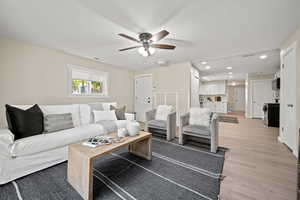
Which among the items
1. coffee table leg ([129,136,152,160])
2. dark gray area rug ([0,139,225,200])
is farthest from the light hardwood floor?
coffee table leg ([129,136,152,160])

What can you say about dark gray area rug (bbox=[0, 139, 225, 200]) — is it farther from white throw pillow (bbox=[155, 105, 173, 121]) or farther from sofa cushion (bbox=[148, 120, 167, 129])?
white throw pillow (bbox=[155, 105, 173, 121])

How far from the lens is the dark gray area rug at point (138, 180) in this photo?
1312 millimetres

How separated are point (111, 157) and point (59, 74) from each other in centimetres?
264

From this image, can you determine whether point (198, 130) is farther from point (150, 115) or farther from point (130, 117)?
point (130, 117)

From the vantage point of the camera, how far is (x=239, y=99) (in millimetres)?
9539

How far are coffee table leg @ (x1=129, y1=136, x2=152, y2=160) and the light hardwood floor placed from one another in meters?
1.09

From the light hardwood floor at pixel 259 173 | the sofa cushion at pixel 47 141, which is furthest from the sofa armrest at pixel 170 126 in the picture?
the sofa cushion at pixel 47 141

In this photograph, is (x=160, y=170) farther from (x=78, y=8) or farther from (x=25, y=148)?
(x=78, y=8)

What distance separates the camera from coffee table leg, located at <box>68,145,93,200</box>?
121 centimetres

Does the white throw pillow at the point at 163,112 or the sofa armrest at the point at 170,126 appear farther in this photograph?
the white throw pillow at the point at 163,112

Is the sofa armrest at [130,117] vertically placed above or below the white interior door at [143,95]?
below

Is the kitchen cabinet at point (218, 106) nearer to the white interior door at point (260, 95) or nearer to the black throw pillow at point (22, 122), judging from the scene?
the white interior door at point (260, 95)

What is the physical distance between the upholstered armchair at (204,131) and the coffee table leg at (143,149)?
98 cm

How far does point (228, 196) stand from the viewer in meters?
1.31
